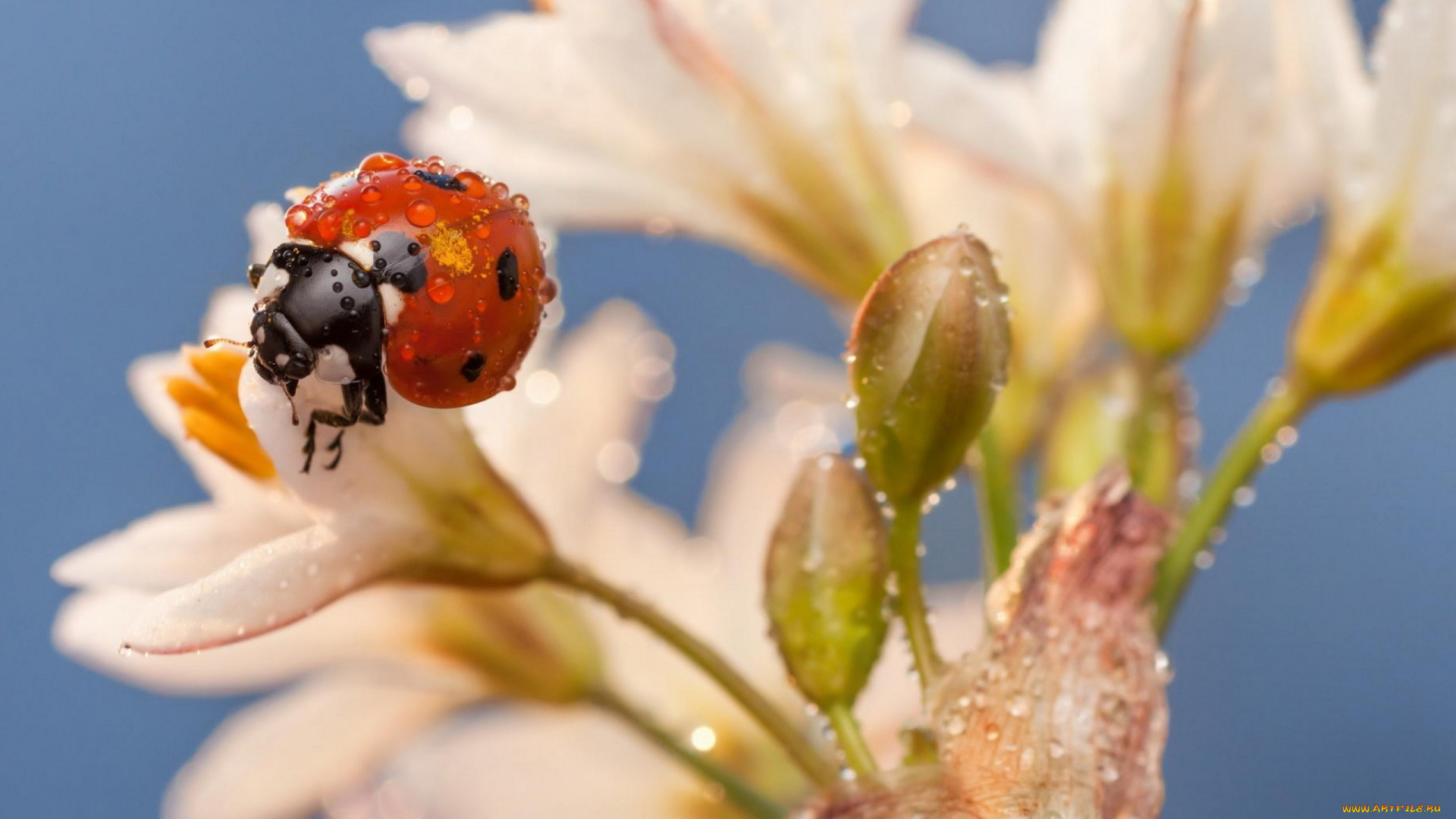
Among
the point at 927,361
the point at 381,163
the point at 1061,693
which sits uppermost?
the point at 381,163

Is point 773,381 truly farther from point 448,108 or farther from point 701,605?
point 448,108

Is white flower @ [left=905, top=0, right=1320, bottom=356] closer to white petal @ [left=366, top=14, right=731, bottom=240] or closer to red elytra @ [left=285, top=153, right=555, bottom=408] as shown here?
white petal @ [left=366, top=14, right=731, bottom=240]

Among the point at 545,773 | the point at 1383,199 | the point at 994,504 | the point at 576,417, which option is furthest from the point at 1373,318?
the point at 545,773

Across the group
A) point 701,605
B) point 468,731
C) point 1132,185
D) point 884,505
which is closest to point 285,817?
point 468,731

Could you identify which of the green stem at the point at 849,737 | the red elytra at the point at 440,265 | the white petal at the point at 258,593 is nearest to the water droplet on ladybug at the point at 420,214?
the red elytra at the point at 440,265

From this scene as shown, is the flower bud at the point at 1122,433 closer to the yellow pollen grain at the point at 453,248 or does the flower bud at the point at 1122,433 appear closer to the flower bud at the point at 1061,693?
the flower bud at the point at 1061,693

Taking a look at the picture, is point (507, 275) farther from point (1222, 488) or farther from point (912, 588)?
point (1222, 488)
